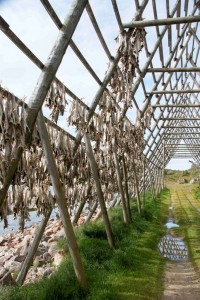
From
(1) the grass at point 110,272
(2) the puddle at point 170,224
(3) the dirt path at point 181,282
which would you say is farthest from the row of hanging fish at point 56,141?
(2) the puddle at point 170,224

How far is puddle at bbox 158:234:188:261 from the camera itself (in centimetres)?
1037

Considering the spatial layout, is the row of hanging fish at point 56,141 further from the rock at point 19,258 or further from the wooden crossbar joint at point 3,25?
the rock at point 19,258

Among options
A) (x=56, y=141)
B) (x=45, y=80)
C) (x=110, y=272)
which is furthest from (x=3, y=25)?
(x=110, y=272)

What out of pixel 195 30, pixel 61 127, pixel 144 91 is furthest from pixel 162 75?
pixel 61 127

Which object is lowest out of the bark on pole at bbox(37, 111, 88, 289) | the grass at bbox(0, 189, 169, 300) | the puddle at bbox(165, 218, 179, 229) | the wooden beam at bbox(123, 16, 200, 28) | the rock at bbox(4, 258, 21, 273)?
the rock at bbox(4, 258, 21, 273)

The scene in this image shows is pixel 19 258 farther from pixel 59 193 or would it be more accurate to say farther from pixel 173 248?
pixel 59 193

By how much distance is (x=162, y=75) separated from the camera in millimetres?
13180

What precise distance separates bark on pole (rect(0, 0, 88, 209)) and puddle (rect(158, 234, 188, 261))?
6.67m

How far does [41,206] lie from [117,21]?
3804 millimetres

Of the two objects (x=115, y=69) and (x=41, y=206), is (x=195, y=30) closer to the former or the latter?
(x=115, y=69)

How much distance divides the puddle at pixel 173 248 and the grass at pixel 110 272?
10.8 inches

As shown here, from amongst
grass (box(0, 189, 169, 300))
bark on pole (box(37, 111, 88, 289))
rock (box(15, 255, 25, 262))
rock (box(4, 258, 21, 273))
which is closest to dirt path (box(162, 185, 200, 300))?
grass (box(0, 189, 169, 300))

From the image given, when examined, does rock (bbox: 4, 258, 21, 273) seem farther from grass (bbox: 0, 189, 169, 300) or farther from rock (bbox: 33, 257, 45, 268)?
grass (bbox: 0, 189, 169, 300)

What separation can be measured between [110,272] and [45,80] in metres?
4.38
